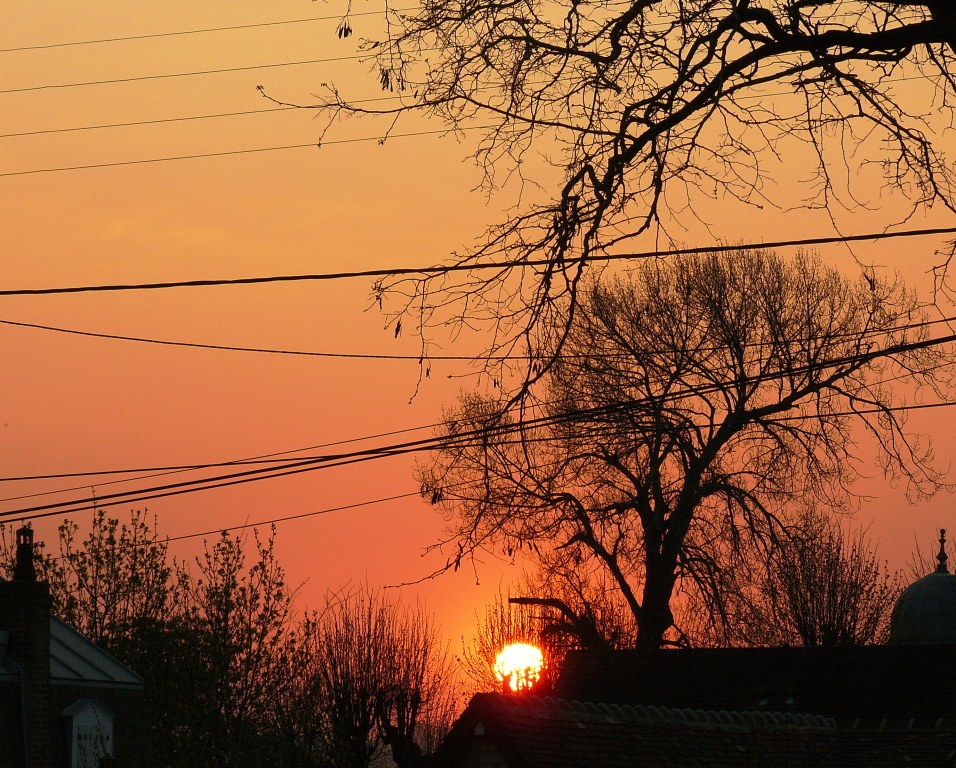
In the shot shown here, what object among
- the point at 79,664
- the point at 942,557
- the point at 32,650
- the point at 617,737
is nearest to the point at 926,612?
the point at 942,557

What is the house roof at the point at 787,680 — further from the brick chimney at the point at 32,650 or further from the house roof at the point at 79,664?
the brick chimney at the point at 32,650

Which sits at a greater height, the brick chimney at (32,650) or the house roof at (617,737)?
the brick chimney at (32,650)

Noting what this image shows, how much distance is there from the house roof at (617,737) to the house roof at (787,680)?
6.74 metres

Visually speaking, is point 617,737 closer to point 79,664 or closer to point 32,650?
point 32,650

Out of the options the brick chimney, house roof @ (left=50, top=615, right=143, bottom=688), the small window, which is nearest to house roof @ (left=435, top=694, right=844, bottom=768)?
the brick chimney

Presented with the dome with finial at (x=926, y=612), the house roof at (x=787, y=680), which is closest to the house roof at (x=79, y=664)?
the house roof at (x=787, y=680)

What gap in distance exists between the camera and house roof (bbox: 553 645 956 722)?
2700 cm

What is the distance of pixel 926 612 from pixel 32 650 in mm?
29375

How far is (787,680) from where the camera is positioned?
28656 millimetres

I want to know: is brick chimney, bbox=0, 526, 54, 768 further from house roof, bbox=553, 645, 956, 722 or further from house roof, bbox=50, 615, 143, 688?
house roof, bbox=553, 645, 956, 722

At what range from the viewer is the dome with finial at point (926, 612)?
44.5 meters

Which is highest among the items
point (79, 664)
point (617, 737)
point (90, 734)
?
point (79, 664)

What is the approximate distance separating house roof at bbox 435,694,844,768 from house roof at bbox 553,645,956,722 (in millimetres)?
6740

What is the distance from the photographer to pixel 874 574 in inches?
1866
